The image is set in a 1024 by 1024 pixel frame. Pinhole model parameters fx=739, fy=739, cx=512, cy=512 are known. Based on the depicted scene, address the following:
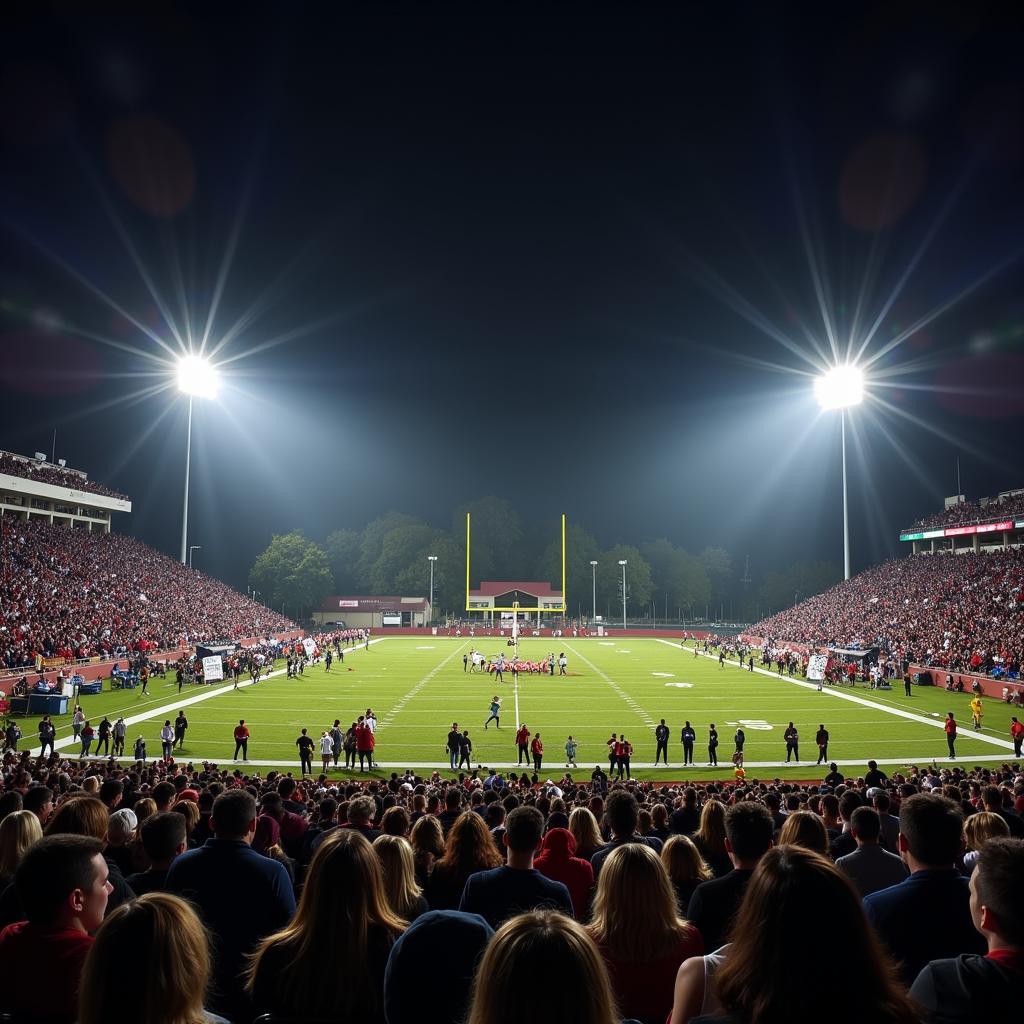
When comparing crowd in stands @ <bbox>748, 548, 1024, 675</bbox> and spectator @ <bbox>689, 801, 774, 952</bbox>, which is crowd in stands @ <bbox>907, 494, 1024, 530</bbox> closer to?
crowd in stands @ <bbox>748, 548, 1024, 675</bbox>

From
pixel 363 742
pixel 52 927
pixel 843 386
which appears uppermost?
pixel 843 386

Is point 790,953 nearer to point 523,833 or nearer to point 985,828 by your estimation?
point 523,833

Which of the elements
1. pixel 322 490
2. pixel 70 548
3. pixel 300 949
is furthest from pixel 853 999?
pixel 322 490

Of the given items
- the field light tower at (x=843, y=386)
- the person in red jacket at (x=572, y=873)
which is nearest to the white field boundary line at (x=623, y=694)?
the person in red jacket at (x=572, y=873)

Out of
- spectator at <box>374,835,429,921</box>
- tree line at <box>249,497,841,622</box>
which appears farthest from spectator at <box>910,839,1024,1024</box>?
tree line at <box>249,497,841,622</box>

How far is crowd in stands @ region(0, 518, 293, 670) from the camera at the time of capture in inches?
1442

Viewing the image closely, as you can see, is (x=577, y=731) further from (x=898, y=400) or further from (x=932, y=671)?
(x=898, y=400)

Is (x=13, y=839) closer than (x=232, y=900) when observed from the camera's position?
No

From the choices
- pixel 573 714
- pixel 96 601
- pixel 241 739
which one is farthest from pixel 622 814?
pixel 96 601

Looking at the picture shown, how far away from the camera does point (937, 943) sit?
3527 millimetres

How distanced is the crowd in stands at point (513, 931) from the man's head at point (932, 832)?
0.04 ft

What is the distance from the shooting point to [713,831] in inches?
277

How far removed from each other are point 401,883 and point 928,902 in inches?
105

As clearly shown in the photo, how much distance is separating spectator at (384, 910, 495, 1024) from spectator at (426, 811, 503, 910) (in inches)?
93.1
